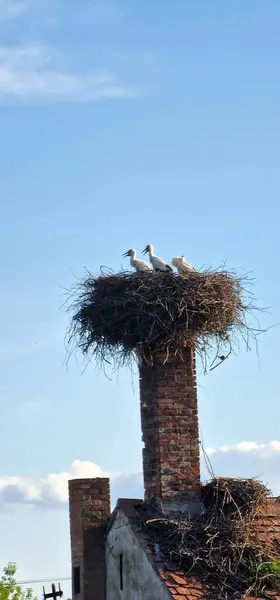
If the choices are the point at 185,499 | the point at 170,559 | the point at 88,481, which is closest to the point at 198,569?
the point at 170,559

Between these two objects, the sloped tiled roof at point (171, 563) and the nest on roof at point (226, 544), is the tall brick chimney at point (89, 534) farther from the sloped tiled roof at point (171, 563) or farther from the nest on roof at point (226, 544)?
the nest on roof at point (226, 544)

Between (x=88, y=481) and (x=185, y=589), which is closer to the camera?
(x=185, y=589)

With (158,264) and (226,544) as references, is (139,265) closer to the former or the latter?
(158,264)

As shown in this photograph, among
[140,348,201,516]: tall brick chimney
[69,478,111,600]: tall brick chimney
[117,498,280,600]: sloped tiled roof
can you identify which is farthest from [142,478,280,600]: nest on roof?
[69,478,111,600]: tall brick chimney

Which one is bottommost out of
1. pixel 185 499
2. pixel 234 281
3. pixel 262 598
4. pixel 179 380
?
pixel 262 598

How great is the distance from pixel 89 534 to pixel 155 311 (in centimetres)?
282

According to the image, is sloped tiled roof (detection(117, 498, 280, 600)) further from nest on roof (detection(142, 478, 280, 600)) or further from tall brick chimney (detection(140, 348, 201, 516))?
tall brick chimney (detection(140, 348, 201, 516))

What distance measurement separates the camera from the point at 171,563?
45.9 ft

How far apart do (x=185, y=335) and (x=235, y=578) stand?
3031 millimetres

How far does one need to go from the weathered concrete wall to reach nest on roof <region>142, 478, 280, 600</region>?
27 centimetres

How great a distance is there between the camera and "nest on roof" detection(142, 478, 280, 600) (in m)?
13.9

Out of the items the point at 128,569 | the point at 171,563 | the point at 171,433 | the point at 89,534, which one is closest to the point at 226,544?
the point at 171,563

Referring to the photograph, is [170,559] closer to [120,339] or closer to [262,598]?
[262,598]

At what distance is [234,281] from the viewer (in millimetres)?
16078
